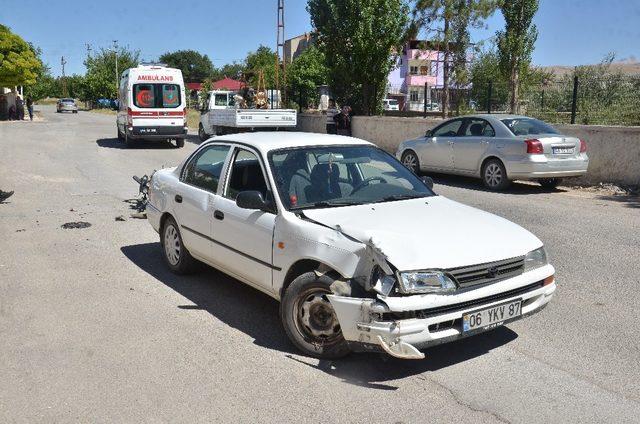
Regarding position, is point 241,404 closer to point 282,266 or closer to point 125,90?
point 282,266

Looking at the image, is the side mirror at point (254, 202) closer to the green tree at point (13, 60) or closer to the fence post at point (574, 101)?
the fence post at point (574, 101)

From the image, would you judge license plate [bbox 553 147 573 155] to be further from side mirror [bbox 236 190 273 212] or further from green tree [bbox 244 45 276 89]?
green tree [bbox 244 45 276 89]

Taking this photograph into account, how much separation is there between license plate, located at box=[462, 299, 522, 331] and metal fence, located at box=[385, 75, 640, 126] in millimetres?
12002

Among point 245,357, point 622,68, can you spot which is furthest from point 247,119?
point 622,68

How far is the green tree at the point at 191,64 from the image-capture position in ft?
421

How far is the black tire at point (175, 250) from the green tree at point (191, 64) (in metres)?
125

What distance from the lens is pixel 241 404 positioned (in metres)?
3.72

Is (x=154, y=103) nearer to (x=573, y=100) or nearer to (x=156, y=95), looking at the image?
(x=156, y=95)

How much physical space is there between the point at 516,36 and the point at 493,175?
13546mm

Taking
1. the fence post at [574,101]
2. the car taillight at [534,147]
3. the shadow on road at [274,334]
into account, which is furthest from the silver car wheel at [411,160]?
the shadow on road at [274,334]

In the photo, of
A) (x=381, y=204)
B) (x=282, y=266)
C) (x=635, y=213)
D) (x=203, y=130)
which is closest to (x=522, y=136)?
(x=635, y=213)

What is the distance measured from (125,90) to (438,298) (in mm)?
21127

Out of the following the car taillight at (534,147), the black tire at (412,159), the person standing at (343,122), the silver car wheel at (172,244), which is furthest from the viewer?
the person standing at (343,122)

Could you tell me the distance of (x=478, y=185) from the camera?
13.3 m
